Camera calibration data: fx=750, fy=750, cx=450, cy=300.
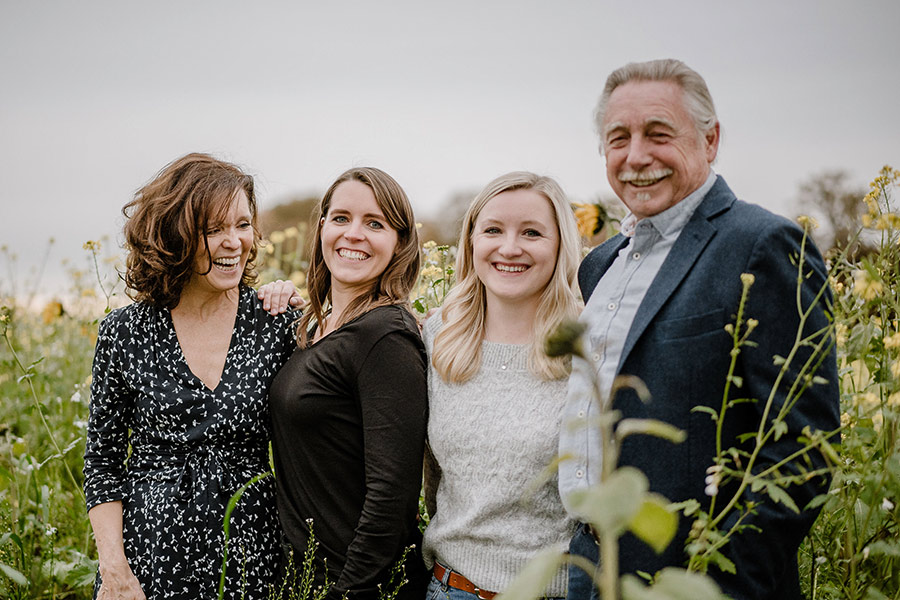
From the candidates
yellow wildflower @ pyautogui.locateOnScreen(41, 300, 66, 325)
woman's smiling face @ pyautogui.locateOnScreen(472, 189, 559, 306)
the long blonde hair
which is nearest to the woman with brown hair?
the long blonde hair

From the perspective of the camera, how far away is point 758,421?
157 cm

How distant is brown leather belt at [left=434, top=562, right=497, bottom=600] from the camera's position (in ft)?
6.39

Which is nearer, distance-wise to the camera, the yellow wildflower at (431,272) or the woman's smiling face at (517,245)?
the woman's smiling face at (517,245)

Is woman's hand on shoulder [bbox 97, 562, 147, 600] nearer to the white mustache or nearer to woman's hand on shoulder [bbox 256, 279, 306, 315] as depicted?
woman's hand on shoulder [bbox 256, 279, 306, 315]

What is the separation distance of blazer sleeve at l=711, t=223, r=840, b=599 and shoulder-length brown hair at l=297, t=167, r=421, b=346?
1.14 metres

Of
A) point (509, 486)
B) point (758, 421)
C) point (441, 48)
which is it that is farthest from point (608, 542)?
point (441, 48)

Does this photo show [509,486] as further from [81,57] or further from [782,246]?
[81,57]

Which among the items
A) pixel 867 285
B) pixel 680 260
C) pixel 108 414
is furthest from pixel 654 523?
pixel 108 414

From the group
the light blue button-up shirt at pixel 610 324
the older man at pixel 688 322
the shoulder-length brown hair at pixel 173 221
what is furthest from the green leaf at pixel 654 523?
the shoulder-length brown hair at pixel 173 221

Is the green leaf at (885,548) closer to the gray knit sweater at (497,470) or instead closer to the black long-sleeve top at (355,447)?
the gray knit sweater at (497,470)

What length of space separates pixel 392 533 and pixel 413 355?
488mm

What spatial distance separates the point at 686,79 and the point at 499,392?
915mm

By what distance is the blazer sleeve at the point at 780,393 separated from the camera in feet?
4.70

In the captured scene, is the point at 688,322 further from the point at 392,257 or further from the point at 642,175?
the point at 392,257
